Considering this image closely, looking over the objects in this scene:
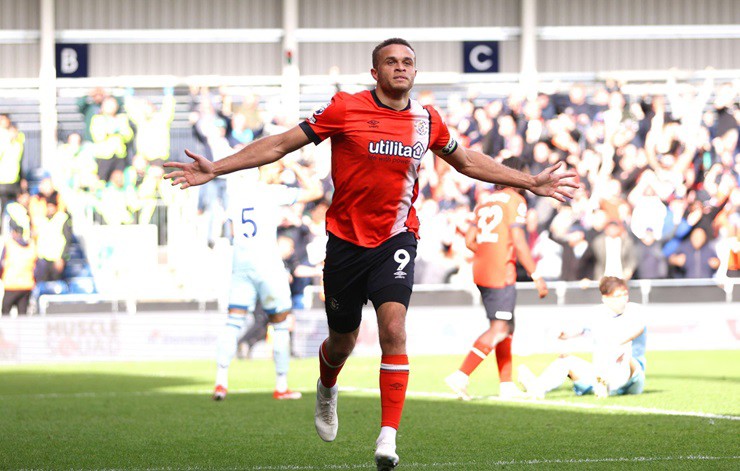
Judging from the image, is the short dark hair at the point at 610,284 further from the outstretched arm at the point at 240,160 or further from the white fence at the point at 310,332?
the white fence at the point at 310,332

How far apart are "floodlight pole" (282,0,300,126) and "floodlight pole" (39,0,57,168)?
4687mm

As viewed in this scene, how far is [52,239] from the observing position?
20.1m

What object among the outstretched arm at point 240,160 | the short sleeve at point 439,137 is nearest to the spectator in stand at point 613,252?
the short sleeve at point 439,137

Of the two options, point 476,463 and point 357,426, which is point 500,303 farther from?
point 476,463

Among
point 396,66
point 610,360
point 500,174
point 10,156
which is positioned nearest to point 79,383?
point 610,360

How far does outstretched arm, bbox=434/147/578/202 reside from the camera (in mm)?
7008

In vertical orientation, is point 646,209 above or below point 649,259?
above

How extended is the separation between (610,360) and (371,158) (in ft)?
16.2

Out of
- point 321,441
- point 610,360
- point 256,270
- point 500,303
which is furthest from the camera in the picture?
point 256,270

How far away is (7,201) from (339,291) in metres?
15.4

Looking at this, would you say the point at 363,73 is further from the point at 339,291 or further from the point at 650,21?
the point at 339,291

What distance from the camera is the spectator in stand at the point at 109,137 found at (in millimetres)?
21938

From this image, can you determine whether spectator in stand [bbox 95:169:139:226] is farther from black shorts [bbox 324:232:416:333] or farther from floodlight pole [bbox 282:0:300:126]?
black shorts [bbox 324:232:416:333]

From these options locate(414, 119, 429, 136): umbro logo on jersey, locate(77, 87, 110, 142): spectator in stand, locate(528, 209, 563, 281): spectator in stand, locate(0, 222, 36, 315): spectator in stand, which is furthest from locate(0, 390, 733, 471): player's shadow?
locate(77, 87, 110, 142): spectator in stand
